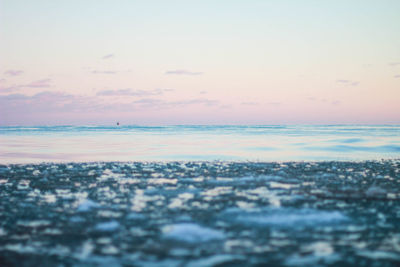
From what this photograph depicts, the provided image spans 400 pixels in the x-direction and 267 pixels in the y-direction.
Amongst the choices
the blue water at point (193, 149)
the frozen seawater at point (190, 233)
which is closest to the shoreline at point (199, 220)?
the frozen seawater at point (190, 233)

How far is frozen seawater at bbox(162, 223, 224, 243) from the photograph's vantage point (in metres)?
3.07

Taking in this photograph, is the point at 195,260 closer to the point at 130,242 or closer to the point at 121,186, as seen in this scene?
the point at 130,242

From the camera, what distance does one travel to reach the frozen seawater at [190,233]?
10.1 ft

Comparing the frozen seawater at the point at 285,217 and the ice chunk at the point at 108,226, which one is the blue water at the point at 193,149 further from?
the ice chunk at the point at 108,226

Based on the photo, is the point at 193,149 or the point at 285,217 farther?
the point at 193,149

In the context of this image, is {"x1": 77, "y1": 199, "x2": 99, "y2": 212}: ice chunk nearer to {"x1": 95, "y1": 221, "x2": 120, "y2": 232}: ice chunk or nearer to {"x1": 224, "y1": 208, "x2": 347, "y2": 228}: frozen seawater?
{"x1": 95, "y1": 221, "x2": 120, "y2": 232}: ice chunk

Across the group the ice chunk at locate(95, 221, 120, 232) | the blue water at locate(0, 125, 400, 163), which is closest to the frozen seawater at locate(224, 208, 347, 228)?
the ice chunk at locate(95, 221, 120, 232)

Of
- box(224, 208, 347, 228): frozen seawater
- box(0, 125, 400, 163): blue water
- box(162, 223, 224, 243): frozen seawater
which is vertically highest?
box(0, 125, 400, 163): blue water

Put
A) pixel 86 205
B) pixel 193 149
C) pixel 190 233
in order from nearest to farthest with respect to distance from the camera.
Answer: pixel 190 233 < pixel 86 205 < pixel 193 149

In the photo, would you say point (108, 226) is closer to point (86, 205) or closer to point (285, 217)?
point (86, 205)

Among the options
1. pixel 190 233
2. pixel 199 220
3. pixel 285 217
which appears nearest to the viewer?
pixel 190 233

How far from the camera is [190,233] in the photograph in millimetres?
3182

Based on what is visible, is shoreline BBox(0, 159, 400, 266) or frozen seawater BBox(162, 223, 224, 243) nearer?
shoreline BBox(0, 159, 400, 266)

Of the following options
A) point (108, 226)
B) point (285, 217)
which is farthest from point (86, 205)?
point (285, 217)
